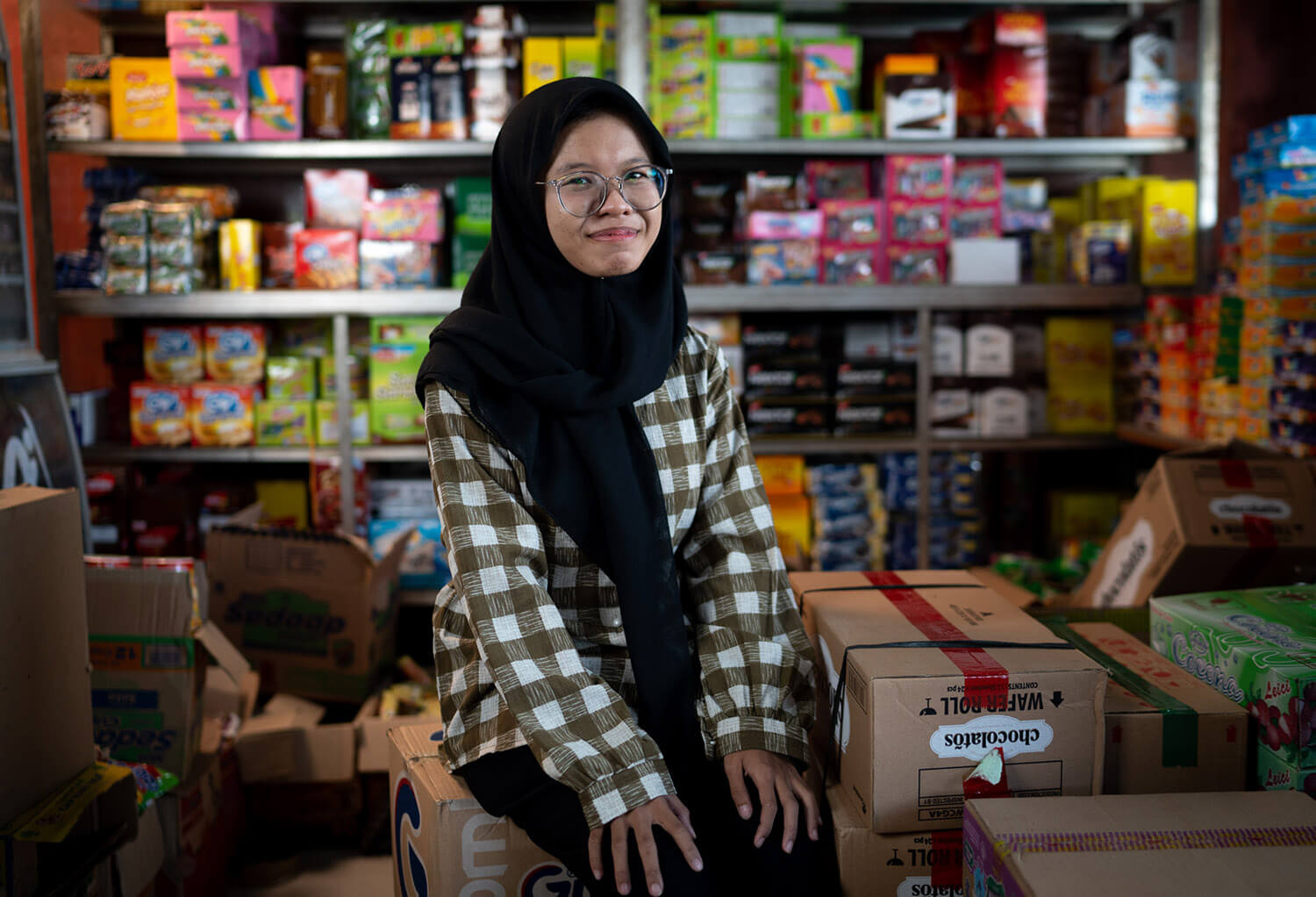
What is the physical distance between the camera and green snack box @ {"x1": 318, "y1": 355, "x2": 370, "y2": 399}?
312cm

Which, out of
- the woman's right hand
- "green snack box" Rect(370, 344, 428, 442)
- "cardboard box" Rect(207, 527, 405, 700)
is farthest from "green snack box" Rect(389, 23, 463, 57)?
the woman's right hand

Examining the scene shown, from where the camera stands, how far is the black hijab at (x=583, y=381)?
4.16ft

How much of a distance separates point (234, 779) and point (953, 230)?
250 cm

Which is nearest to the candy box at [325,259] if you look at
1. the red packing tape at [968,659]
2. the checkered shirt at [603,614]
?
the checkered shirt at [603,614]

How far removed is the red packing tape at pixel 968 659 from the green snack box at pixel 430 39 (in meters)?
2.30

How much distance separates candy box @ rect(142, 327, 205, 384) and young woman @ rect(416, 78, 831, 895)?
2.00m

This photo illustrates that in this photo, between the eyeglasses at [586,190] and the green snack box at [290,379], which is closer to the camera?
the eyeglasses at [586,190]

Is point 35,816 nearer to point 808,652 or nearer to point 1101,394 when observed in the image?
point 808,652

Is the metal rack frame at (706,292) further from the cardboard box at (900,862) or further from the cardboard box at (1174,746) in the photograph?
the cardboard box at (900,862)

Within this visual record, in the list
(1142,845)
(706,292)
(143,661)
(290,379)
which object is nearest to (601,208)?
(1142,845)

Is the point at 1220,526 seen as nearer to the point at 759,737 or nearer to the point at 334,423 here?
the point at 759,737

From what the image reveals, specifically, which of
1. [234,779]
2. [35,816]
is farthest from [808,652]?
[234,779]

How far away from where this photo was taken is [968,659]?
115 centimetres

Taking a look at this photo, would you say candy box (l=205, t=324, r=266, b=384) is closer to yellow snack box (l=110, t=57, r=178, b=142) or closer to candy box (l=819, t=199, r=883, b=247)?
yellow snack box (l=110, t=57, r=178, b=142)
